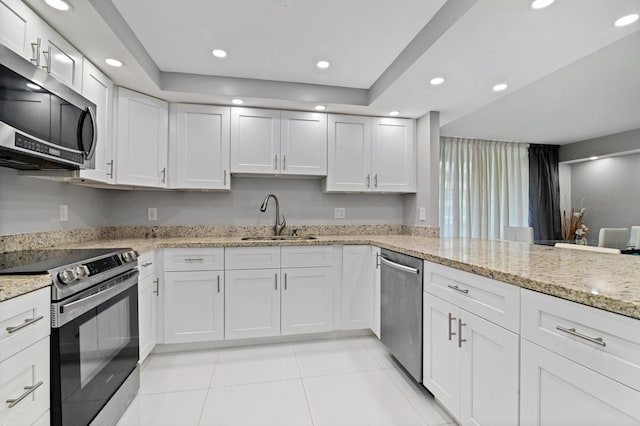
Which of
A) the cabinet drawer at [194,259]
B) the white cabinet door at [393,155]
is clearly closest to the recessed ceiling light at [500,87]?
the white cabinet door at [393,155]

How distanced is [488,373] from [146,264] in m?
2.22

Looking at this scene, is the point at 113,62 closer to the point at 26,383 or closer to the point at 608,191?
the point at 26,383

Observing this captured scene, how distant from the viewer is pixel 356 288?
105 inches

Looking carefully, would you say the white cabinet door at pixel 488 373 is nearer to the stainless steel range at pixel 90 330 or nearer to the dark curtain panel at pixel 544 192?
the stainless steel range at pixel 90 330

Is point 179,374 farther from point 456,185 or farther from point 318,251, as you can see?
point 456,185

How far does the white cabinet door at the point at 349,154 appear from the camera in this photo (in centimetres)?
295

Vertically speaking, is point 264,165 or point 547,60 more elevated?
point 547,60

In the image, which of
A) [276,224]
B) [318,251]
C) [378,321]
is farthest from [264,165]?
[378,321]

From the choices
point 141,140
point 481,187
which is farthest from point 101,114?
point 481,187

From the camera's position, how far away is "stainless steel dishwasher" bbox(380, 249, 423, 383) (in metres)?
1.84

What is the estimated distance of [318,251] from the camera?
8.54 ft

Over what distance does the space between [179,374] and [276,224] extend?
1507 millimetres

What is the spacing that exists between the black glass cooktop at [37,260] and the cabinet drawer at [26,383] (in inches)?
11.5

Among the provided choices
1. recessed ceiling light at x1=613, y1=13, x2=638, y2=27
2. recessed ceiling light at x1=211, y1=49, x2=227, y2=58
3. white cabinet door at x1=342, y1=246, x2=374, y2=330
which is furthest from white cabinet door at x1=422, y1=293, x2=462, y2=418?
recessed ceiling light at x1=211, y1=49, x2=227, y2=58
